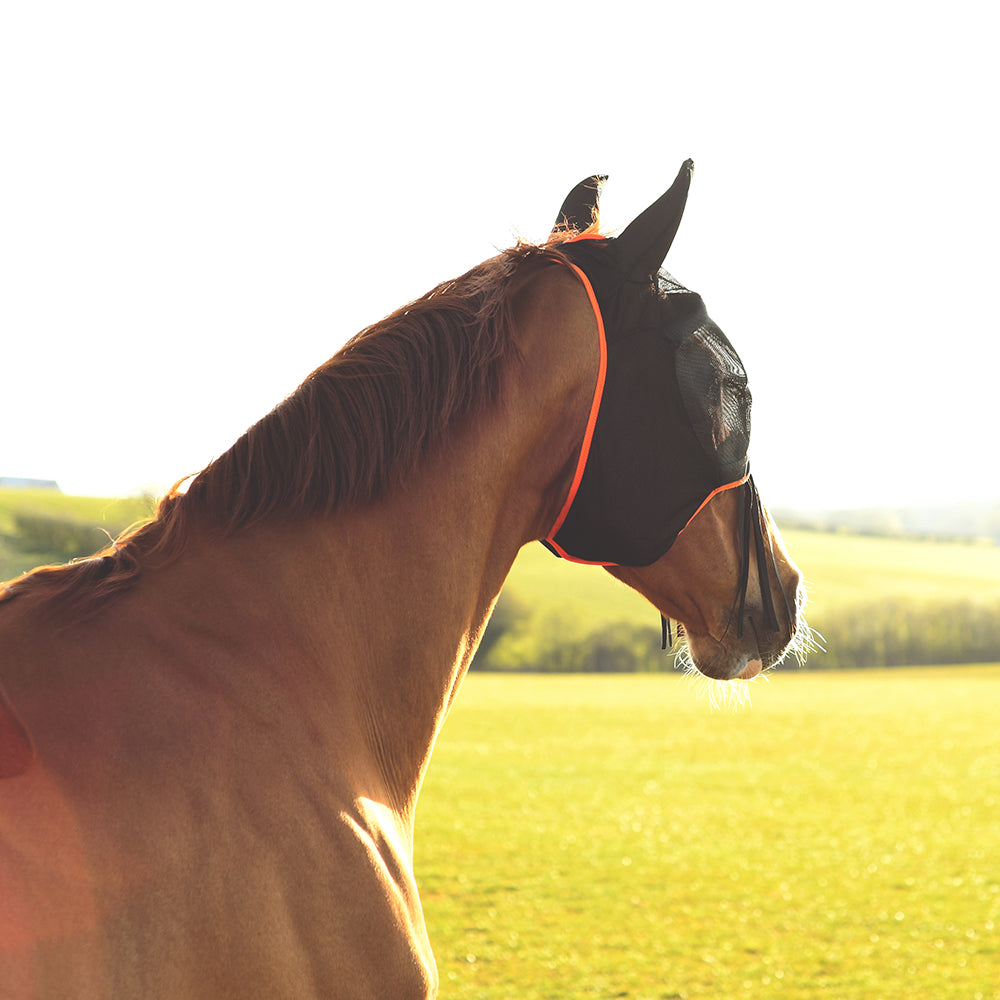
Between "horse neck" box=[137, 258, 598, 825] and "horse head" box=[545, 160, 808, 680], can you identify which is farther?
"horse head" box=[545, 160, 808, 680]

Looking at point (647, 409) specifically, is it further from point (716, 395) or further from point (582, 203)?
point (582, 203)

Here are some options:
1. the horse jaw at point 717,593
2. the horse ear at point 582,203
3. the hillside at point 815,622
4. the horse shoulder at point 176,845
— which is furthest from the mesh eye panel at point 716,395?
the hillside at point 815,622

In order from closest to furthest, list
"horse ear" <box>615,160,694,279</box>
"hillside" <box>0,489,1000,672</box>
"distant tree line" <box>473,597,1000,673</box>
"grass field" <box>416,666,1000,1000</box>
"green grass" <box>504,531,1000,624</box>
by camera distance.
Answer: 1. "horse ear" <box>615,160,694,279</box>
2. "grass field" <box>416,666,1000,1000</box>
3. "distant tree line" <box>473,597,1000,673</box>
4. "hillside" <box>0,489,1000,672</box>
5. "green grass" <box>504,531,1000,624</box>

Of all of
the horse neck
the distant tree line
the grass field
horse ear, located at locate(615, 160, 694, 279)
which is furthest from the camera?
the distant tree line

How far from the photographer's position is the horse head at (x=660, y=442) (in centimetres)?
185

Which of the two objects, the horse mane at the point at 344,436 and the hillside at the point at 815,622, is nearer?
the horse mane at the point at 344,436

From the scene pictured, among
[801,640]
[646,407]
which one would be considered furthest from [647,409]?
[801,640]

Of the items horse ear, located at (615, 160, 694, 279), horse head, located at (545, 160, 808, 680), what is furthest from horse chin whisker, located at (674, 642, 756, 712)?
horse ear, located at (615, 160, 694, 279)

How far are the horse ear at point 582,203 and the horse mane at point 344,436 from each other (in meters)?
0.44

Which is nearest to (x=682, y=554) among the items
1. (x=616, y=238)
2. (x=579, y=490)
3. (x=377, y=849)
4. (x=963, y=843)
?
(x=579, y=490)

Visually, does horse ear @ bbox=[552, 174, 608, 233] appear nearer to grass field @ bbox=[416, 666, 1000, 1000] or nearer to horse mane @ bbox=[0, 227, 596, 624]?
horse mane @ bbox=[0, 227, 596, 624]

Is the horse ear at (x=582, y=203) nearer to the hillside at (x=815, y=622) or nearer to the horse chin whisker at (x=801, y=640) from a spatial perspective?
the horse chin whisker at (x=801, y=640)

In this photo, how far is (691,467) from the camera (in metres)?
1.93

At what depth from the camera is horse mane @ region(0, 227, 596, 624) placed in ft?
5.17
